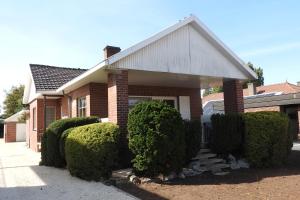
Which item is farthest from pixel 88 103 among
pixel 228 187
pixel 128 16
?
pixel 228 187

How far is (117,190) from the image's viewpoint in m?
8.95

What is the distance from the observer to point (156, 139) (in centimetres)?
964

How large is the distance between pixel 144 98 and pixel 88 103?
301cm

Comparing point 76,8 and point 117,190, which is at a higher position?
point 76,8

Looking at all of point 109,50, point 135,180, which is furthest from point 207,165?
point 109,50

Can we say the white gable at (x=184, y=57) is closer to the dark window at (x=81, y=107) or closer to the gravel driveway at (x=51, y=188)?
the gravel driveway at (x=51, y=188)

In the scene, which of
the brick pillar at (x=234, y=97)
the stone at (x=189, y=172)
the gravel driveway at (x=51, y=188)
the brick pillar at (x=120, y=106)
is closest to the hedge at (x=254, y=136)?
the brick pillar at (x=234, y=97)

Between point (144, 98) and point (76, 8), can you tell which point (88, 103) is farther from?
point (76, 8)

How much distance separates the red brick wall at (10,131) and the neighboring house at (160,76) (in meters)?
23.6

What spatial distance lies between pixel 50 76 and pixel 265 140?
13486 millimetres

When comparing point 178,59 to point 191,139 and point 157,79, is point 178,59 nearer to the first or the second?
point 157,79

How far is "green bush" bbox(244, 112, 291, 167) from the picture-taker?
12031 millimetres

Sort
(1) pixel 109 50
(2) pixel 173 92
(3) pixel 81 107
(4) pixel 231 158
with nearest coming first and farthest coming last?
(4) pixel 231 158 → (1) pixel 109 50 → (3) pixel 81 107 → (2) pixel 173 92

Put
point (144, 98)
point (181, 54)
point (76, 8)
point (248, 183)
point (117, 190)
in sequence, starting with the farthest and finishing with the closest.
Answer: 1. point (144, 98)
2. point (181, 54)
3. point (76, 8)
4. point (248, 183)
5. point (117, 190)
